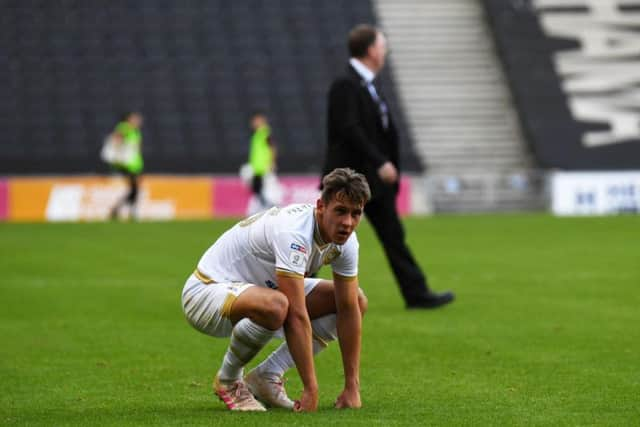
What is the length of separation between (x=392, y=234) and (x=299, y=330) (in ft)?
17.2

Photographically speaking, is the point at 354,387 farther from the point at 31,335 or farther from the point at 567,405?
the point at 31,335

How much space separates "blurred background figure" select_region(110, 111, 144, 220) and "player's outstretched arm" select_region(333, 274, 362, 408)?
2134 centimetres

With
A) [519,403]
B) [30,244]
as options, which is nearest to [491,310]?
[519,403]

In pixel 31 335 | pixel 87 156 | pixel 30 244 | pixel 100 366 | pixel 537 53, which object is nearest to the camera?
pixel 100 366

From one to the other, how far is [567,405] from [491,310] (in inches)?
197

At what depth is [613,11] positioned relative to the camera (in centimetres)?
3831

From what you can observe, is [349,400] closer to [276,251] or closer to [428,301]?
[276,251]

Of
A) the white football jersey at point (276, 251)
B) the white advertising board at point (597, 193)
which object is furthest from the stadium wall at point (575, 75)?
the white football jersey at point (276, 251)

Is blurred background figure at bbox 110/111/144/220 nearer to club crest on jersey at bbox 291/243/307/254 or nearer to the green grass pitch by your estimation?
the green grass pitch

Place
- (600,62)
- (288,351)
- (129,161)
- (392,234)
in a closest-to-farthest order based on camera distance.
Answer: (288,351)
(392,234)
(129,161)
(600,62)

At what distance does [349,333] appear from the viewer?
7102 mm

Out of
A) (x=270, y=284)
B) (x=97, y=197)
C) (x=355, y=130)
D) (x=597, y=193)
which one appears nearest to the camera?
(x=270, y=284)

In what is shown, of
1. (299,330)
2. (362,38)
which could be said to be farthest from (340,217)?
(362,38)

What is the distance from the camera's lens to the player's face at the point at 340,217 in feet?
21.7
